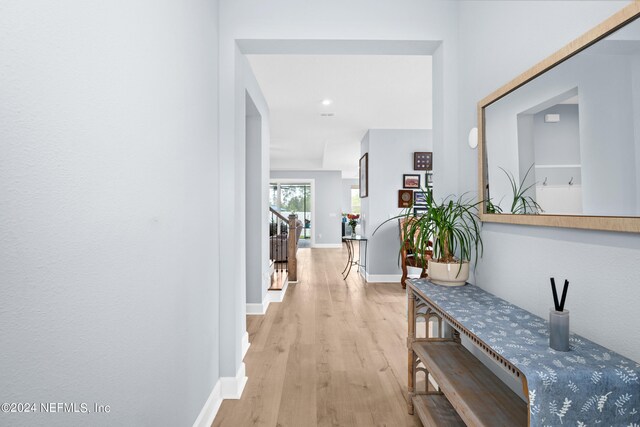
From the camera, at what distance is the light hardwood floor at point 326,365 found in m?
1.82

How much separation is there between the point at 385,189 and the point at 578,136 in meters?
4.13

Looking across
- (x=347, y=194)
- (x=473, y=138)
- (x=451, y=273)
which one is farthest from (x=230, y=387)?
(x=347, y=194)

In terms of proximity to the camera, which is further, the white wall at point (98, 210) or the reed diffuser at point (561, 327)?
the reed diffuser at point (561, 327)

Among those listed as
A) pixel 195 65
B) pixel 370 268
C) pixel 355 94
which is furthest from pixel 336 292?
pixel 195 65

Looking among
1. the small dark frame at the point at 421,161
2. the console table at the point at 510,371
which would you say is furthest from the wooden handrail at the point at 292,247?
the console table at the point at 510,371

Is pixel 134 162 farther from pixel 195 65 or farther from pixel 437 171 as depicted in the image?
pixel 437 171

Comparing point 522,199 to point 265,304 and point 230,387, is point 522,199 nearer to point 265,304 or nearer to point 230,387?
point 230,387

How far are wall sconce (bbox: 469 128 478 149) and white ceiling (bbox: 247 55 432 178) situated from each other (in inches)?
52.1

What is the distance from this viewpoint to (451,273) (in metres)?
1.72

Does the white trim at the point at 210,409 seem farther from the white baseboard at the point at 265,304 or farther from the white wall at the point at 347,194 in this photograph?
the white wall at the point at 347,194

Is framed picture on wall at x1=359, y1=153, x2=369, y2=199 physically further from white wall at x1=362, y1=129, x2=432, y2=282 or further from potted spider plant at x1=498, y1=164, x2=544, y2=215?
potted spider plant at x1=498, y1=164, x2=544, y2=215

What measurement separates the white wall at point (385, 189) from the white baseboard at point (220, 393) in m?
3.38

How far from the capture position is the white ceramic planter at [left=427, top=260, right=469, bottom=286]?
1714mm

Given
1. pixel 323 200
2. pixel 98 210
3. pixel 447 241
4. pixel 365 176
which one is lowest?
pixel 447 241
